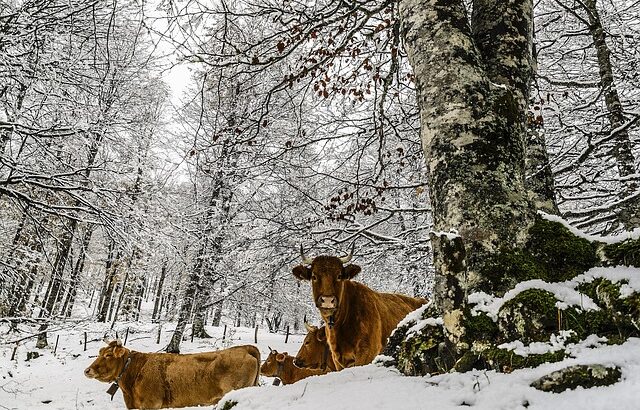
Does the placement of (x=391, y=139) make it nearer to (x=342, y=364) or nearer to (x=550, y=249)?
(x=342, y=364)

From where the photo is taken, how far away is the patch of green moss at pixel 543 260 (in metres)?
1.89

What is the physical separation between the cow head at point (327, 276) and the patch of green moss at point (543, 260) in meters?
3.34

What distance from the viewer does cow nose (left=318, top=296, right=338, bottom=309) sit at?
16.5 ft

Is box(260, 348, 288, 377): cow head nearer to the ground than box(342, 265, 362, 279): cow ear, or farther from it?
nearer to the ground

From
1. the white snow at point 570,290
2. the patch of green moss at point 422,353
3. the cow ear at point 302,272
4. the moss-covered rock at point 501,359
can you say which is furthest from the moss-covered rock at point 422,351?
the cow ear at point 302,272

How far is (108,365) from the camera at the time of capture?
28.5 ft

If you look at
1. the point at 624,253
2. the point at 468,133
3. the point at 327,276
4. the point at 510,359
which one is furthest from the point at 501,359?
the point at 327,276

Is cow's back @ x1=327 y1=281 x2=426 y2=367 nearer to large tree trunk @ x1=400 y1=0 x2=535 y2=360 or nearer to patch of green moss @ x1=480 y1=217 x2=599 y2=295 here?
large tree trunk @ x1=400 y1=0 x2=535 y2=360

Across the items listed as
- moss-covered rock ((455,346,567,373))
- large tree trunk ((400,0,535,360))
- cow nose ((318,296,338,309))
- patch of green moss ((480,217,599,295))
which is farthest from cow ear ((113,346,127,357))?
patch of green moss ((480,217,599,295))

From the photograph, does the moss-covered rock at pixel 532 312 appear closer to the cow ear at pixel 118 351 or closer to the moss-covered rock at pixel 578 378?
the moss-covered rock at pixel 578 378

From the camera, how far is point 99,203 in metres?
7.42

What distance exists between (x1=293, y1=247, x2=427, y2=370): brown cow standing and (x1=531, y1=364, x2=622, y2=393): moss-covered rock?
12.1ft

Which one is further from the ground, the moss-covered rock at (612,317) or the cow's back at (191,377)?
the moss-covered rock at (612,317)

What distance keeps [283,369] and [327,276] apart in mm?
4975
